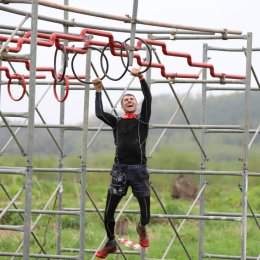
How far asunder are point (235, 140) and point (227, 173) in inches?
1258

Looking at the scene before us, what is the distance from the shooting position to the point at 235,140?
44.7 meters

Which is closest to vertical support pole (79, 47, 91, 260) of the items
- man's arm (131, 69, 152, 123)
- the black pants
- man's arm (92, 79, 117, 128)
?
man's arm (92, 79, 117, 128)

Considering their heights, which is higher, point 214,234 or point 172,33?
point 172,33

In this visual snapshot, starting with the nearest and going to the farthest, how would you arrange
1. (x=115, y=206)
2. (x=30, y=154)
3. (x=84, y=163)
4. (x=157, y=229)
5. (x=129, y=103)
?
(x=30, y=154) < (x=129, y=103) < (x=115, y=206) < (x=84, y=163) < (x=157, y=229)

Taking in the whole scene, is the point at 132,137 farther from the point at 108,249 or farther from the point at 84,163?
the point at 108,249

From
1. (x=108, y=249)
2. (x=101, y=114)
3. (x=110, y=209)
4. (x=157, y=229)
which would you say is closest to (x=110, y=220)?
(x=110, y=209)

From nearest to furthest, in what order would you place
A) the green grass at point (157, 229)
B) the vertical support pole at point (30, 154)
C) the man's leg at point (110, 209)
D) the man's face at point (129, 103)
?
the vertical support pole at point (30, 154)
the man's face at point (129, 103)
the man's leg at point (110, 209)
the green grass at point (157, 229)

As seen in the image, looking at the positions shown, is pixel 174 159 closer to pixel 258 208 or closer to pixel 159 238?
pixel 258 208

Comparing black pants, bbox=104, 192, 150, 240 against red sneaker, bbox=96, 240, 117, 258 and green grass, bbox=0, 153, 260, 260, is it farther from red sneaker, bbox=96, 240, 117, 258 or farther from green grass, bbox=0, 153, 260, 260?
green grass, bbox=0, 153, 260, 260

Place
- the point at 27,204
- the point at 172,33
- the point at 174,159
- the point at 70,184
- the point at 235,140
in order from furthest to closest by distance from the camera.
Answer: the point at 235,140, the point at 174,159, the point at 70,184, the point at 172,33, the point at 27,204

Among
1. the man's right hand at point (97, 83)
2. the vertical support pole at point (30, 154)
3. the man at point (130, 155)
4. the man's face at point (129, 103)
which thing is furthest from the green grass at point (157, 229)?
the vertical support pole at point (30, 154)

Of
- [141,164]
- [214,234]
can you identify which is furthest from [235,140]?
[141,164]

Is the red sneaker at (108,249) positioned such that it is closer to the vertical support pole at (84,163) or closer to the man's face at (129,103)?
the vertical support pole at (84,163)

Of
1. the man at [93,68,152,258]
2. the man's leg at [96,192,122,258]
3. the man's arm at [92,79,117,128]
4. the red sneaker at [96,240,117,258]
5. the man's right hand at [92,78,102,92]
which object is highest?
the man's right hand at [92,78,102,92]
